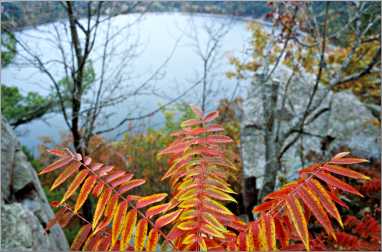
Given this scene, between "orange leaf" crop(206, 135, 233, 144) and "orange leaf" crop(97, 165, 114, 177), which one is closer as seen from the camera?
"orange leaf" crop(97, 165, 114, 177)

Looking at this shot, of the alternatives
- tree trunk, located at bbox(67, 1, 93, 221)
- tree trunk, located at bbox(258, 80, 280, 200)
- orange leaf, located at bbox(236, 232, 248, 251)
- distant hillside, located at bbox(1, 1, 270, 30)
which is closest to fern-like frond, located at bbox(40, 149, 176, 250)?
orange leaf, located at bbox(236, 232, 248, 251)

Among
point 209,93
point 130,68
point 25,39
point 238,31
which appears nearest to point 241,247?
point 25,39

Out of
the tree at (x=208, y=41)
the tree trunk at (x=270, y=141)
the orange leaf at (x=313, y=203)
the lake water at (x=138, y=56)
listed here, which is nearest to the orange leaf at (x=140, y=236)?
the orange leaf at (x=313, y=203)

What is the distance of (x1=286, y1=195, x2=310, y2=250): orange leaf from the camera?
818 mm

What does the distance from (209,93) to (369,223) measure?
155 inches

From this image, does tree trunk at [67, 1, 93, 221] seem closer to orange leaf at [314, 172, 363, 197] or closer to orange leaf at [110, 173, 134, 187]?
orange leaf at [110, 173, 134, 187]

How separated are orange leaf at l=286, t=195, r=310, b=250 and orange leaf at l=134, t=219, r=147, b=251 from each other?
0.40 meters

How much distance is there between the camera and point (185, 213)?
1.04m

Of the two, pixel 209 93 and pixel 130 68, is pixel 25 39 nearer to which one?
pixel 130 68

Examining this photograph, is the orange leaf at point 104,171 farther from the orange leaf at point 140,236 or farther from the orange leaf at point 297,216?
the orange leaf at point 297,216

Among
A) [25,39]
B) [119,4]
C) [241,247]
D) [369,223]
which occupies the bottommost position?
[369,223]

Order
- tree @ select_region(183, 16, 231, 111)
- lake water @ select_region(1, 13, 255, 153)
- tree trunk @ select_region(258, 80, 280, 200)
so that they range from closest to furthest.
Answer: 1. tree trunk @ select_region(258, 80, 280, 200)
2. lake water @ select_region(1, 13, 255, 153)
3. tree @ select_region(183, 16, 231, 111)

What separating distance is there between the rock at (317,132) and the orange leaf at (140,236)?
334 cm

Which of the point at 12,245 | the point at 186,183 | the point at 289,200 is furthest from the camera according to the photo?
the point at 12,245
